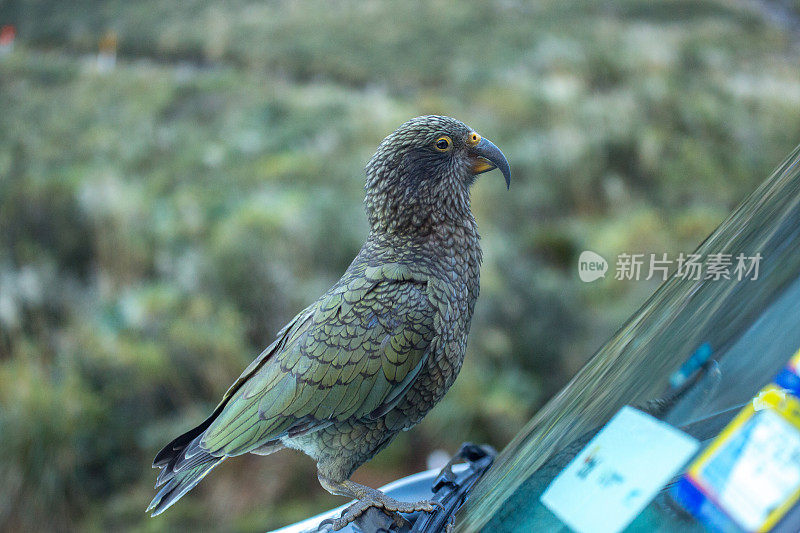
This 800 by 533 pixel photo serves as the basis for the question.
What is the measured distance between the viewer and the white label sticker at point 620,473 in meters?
0.80

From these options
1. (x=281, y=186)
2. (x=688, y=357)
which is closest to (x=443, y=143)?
(x=688, y=357)

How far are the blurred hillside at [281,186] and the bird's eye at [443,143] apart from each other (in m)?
2.11

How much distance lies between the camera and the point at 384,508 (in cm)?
126

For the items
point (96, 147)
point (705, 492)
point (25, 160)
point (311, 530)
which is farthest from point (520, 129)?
point (705, 492)

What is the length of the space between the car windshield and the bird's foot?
9cm

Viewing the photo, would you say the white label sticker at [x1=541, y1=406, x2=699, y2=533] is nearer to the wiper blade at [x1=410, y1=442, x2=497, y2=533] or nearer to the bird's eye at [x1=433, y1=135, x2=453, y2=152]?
the wiper blade at [x1=410, y1=442, x2=497, y2=533]

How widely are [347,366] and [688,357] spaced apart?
2.17ft

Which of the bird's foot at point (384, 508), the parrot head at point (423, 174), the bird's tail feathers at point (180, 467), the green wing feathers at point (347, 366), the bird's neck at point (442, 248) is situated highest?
the parrot head at point (423, 174)

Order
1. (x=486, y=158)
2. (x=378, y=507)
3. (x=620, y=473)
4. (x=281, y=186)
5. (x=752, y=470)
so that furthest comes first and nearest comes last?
(x=281, y=186) → (x=486, y=158) → (x=378, y=507) → (x=620, y=473) → (x=752, y=470)

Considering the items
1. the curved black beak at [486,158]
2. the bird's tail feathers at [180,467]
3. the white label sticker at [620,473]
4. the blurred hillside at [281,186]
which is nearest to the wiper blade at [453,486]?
the white label sticker at [620,473]

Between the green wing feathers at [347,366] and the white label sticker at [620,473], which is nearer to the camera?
the white label sticker at [620,473]

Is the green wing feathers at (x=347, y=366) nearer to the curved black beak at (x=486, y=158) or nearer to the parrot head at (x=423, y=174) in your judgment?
the parrot head at (x=423, y=174)

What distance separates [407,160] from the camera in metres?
1.34

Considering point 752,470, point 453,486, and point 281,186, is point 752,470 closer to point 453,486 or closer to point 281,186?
point 453,486
